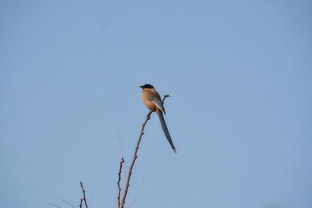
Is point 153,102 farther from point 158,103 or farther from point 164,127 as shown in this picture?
point 164,127

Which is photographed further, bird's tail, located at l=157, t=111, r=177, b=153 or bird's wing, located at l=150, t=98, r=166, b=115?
bird's wing, located at l=150, t=98, r=166, b=115

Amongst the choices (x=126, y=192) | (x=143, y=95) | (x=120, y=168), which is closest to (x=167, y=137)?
(x=143, y=95)

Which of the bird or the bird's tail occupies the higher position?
the bird

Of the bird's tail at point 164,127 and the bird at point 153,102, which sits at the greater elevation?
the bird at point 153,102

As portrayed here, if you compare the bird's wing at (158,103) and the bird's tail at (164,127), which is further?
the bird's wing at (158,103)

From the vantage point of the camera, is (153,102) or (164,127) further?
(153,102)

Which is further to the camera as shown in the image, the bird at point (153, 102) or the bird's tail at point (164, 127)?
the bird at point (153, 102)

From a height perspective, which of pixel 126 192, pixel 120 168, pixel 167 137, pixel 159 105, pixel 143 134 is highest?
pixel 159 105

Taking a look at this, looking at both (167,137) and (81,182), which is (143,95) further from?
(81,182)

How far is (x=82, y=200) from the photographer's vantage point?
2.22m

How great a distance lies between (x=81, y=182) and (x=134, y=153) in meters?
0.32

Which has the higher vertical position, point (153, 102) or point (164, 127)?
point (153, 102)

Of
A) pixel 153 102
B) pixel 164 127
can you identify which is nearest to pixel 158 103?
pixel 153 102

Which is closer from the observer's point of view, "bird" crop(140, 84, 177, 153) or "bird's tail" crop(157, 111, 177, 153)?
"bird's tail" crop(157, 111, 177, 153)
